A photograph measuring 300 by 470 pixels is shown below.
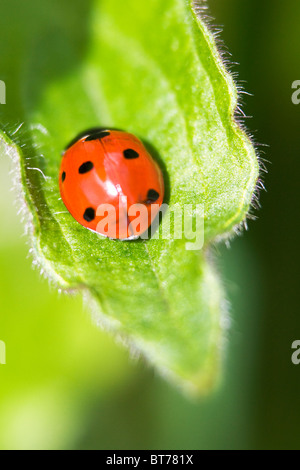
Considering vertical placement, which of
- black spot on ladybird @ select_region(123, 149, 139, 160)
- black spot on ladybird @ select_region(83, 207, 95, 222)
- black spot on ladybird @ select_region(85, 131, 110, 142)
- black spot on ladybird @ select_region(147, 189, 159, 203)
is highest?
black spot on ladybird @ select_region(85, 131, 110, 142)

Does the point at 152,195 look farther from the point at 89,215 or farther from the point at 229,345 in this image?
the point at 229,345

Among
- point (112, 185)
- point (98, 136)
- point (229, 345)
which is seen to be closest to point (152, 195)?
point (112, 185)

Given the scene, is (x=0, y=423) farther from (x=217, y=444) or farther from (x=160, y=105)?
(x=160, y=105)

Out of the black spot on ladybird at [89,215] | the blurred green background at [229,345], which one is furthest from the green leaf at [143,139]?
the blurred green background at [229,345]

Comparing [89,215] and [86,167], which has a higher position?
[86,167]

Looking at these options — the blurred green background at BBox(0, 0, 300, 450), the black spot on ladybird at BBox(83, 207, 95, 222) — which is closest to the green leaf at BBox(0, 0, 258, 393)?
the black spot on ladybird at BBox(83, 207, 95, 222)

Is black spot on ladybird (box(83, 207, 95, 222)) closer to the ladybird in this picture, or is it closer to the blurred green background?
the ladybird

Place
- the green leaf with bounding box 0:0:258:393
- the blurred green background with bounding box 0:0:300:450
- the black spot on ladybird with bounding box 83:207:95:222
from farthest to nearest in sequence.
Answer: the blurred green background with bounding box 0:0:300:450, the black spot on ladybird with bounding box 83:207:95:222, the green leaf with bounding box 0:0:258:393
